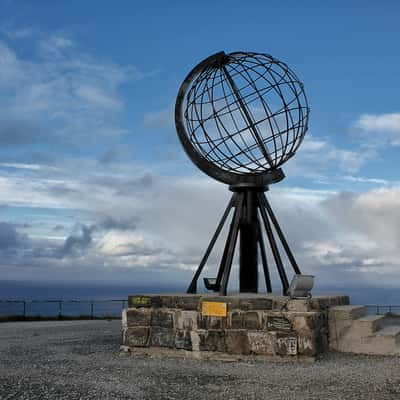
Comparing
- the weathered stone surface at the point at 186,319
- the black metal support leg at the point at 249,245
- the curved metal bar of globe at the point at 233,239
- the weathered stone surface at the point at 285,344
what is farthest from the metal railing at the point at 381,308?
the weathered stone surface at the point at 186,319

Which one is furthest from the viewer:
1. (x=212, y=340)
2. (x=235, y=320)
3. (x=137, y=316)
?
(x=137, y=316)

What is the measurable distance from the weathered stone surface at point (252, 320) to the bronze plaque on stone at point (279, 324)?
18 cm

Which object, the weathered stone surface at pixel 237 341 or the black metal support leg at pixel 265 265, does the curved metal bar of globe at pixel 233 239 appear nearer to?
the black metal support leg at pixel 265 265

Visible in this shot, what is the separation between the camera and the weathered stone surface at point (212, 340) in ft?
34.1

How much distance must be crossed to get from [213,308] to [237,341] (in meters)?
0.74

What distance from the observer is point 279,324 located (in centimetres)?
1009

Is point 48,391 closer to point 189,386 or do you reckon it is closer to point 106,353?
point 189,386

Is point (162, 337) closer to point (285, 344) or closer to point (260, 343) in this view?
point (260, 343)

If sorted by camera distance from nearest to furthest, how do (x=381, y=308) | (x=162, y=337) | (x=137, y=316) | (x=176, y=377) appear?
(x=176, y=377) < (x=162, y=337) < (x=137, y=316) < (x=381, y=308)

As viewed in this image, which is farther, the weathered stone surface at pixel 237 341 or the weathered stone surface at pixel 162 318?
the weathered stone surface at pixel 162 318

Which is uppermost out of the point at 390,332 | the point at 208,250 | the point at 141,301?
the point at 208,250

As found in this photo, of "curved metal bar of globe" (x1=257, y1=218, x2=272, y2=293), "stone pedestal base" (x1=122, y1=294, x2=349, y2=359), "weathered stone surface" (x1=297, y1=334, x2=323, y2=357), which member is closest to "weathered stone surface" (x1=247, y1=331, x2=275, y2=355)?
"stone pedestal base" (x1=122, y1=294, x2=349, y2=359)

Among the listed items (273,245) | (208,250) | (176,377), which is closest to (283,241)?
(273,245)

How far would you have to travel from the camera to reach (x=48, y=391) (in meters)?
7.43
